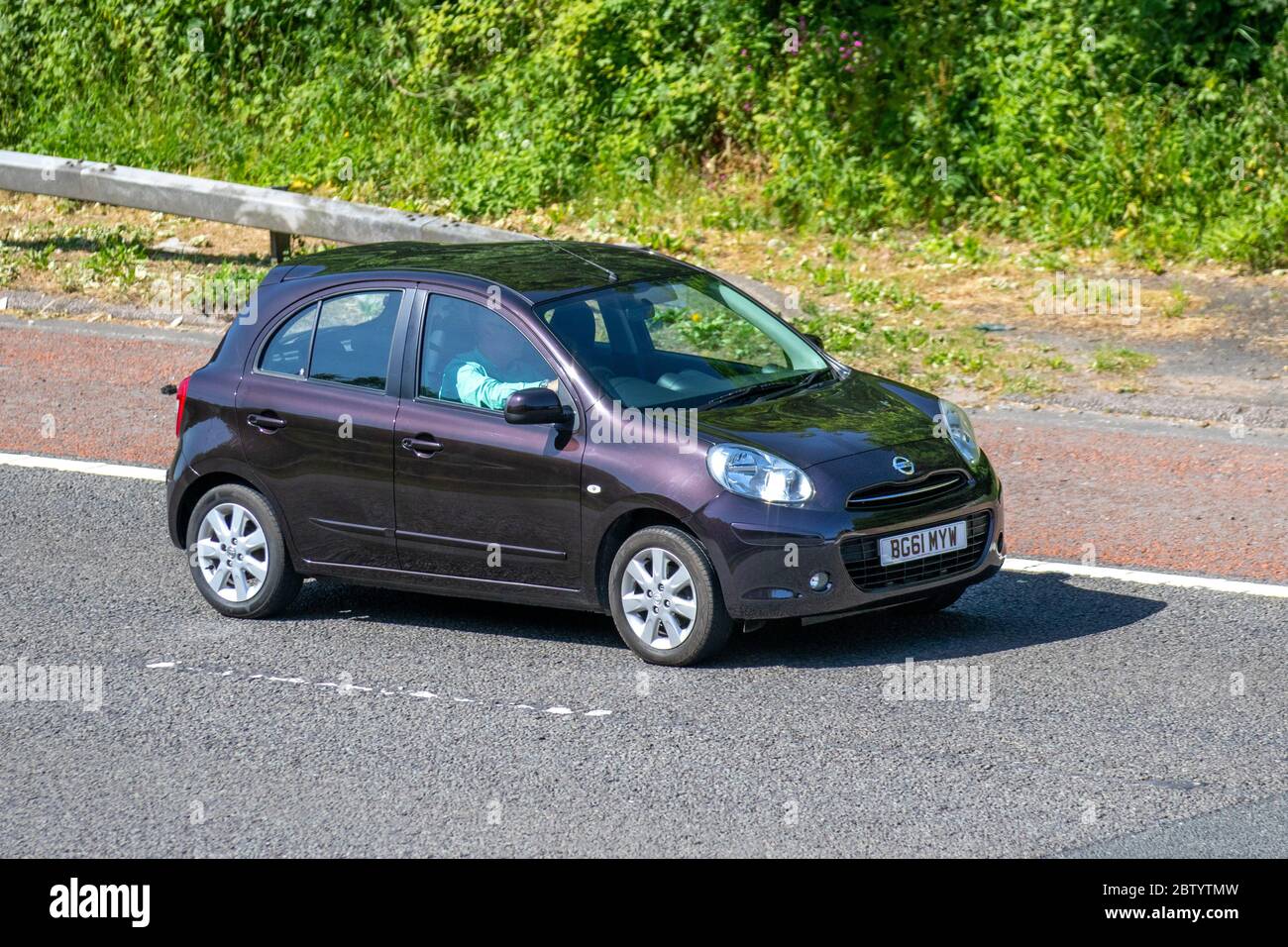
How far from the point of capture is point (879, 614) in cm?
823

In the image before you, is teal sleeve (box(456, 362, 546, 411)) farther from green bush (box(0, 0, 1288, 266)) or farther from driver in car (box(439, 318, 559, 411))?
green bush (box(0, 0, 1288, 266))

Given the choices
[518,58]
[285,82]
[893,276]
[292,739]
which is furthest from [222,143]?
[292,739]

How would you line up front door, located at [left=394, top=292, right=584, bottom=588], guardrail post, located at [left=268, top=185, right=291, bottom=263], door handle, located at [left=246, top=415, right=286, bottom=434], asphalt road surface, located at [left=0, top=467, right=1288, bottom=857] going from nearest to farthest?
asphalt road surface, located at [left=0, top=467, right=1288, bottom=857], front door, located at [left=394, top=292, right=584, bottom=588], door handle, located at [left=246, top=415, right=286, bottom=434], guardrail post, located at [left=268, top=185, right=291, bottom=263]

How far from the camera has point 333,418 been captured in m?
8.09

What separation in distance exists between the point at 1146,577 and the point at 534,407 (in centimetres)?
315

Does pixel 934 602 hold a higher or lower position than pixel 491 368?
lower

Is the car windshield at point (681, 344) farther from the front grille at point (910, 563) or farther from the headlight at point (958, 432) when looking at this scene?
the front grille at point (910, 563)

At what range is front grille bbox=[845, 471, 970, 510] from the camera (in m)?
7.24

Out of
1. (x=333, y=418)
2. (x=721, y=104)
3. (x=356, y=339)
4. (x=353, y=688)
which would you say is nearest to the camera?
(x=353, y=688)

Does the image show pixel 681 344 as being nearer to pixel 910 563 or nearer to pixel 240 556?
pixel 910 563

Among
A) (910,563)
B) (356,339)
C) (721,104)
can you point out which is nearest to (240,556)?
(356,339)

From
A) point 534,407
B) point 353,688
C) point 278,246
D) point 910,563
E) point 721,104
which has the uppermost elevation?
point 721,104

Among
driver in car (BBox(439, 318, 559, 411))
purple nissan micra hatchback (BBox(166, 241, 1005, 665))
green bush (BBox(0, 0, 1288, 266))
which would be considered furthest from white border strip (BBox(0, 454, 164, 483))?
green bush (BBox(0, 0, 1288, 266))

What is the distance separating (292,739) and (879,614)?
279cm
